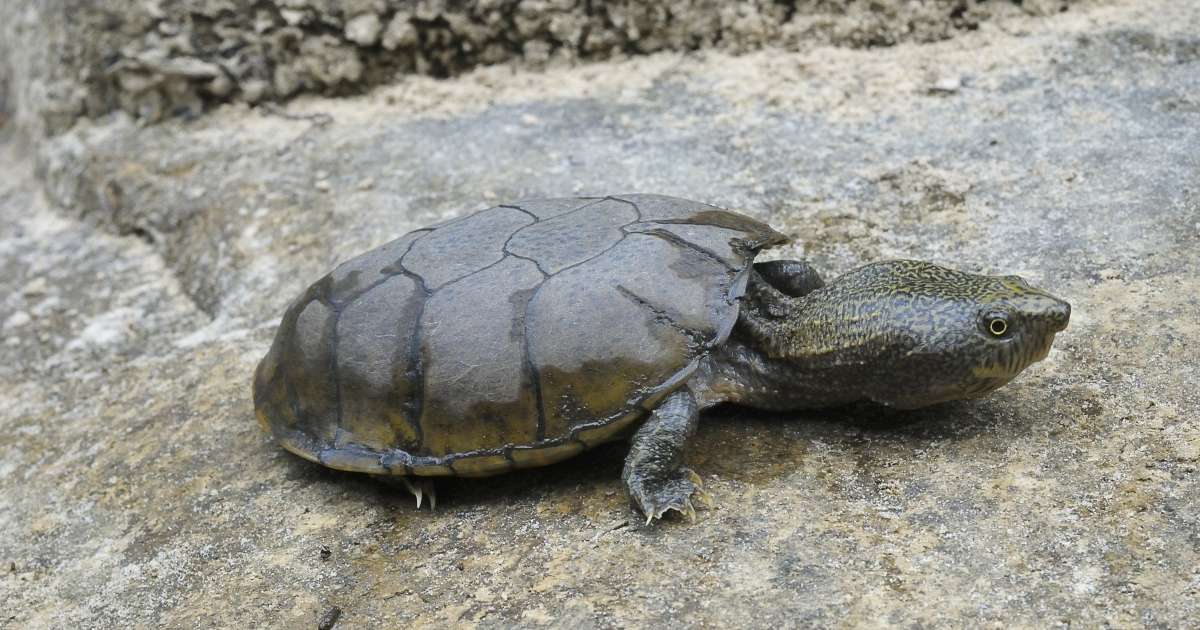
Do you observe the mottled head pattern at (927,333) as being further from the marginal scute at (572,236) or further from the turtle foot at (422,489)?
the turtle foot at (422,489)

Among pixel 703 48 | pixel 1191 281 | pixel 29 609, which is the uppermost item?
pixel 703 48

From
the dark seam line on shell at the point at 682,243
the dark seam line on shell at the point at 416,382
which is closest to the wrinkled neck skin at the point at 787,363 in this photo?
the dark seam line on shell at the point at 682,243

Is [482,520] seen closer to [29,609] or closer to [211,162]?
[29,609]

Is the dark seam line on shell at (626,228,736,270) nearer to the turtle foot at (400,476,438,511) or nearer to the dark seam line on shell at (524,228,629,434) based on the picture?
the dark seam line on shell at (524,228,629,434)

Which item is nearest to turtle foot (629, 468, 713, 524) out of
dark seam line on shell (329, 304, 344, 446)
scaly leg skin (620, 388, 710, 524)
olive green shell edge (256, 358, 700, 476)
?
scaly leg skin (620, 388, 710, 524)

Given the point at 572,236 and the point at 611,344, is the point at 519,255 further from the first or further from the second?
the point at 611,344

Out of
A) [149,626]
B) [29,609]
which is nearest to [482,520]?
[149,626]

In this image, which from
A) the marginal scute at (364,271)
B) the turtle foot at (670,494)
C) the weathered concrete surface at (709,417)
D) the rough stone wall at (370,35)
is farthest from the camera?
the rough stone wall at (370,35)

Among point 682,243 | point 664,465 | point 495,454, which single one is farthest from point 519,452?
point 682,243
